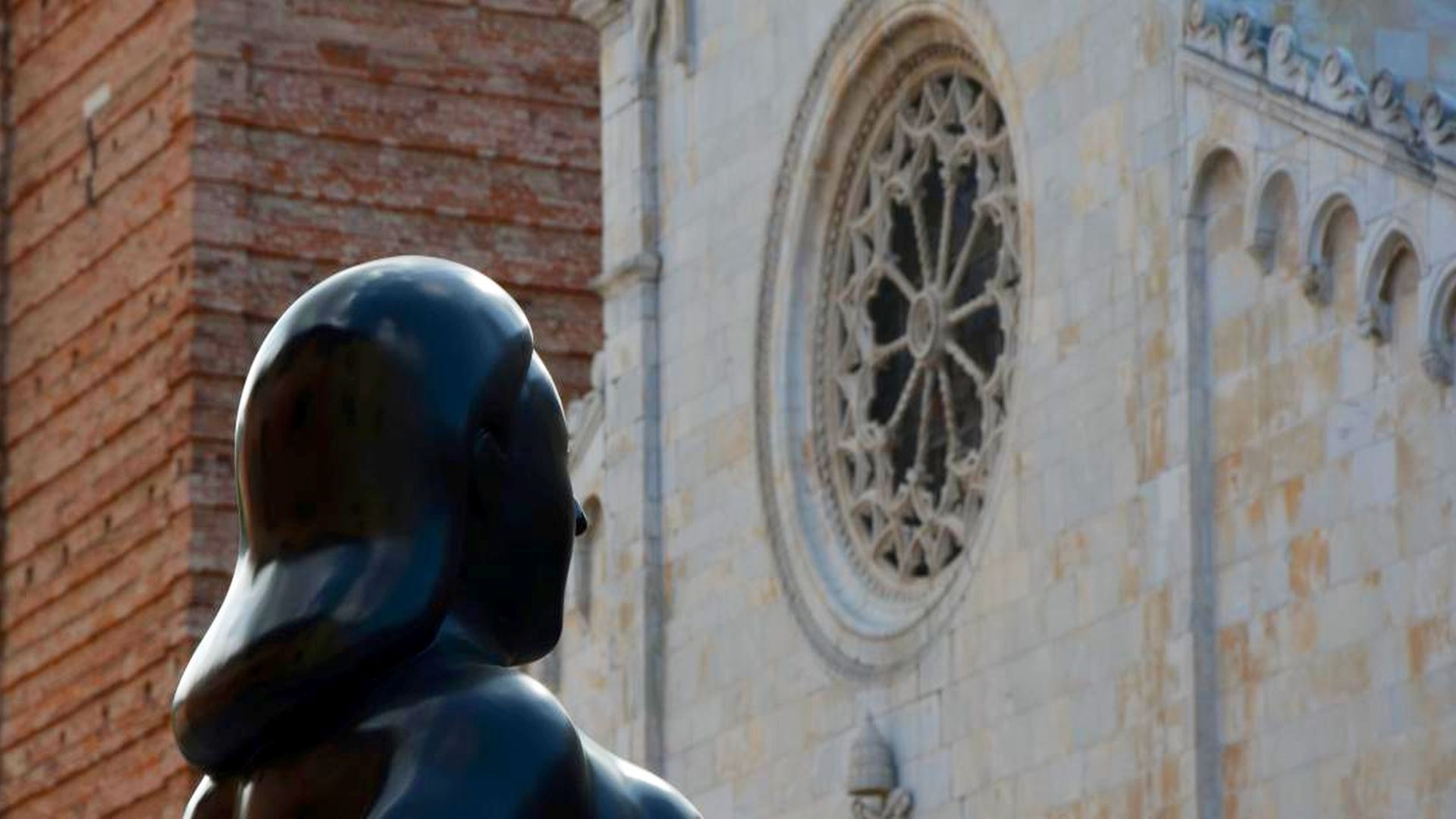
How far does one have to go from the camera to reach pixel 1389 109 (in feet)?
48.8

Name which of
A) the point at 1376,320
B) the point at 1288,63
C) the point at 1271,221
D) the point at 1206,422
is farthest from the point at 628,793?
the point at 1206,422

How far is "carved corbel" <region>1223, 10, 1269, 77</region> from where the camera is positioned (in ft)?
52.3

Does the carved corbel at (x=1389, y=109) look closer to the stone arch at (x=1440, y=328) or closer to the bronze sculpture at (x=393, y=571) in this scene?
the stone arch at (x=1440, y=328)

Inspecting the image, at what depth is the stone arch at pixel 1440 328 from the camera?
1484 cm

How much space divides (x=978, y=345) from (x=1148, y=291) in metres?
2.19

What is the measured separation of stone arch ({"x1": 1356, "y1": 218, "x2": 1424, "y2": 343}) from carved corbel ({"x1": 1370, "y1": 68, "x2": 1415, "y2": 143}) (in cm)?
37

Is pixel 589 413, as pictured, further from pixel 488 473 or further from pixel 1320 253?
pixel 488 473

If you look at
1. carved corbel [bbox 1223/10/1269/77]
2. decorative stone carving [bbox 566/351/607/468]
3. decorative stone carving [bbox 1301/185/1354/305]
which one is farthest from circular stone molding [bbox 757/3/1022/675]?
decorative stone carving [bbox 1301/185/1354/305]

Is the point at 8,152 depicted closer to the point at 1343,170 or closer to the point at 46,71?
the point at 46,71

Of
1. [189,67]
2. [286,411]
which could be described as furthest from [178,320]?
[286,411]

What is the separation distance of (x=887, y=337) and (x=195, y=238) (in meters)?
9.16

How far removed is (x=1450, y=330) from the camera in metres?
14.9

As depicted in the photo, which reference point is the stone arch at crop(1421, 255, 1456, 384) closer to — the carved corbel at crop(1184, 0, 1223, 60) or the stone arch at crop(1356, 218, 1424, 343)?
the stone arch at crop(1356, 218, 1424, 343)

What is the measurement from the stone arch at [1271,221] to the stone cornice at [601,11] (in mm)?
6343
